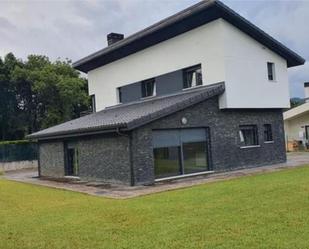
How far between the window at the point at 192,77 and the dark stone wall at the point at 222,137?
164cm

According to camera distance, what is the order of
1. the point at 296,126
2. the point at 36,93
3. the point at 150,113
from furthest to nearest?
the point at 36,93 < the point at 296,126 < the point at 150,113

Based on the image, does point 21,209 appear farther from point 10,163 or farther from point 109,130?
point 10,163

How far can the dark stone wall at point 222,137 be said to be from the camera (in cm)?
1588

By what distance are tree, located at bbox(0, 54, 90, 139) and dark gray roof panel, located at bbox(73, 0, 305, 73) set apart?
16.9 metres

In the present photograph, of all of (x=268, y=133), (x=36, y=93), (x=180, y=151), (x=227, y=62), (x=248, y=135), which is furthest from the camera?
(x=36, y=93)

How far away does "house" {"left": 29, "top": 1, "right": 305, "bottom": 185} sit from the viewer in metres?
16.5

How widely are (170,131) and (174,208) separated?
7.12m

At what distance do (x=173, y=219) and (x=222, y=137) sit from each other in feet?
34.8

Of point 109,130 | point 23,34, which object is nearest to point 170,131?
point 109,130

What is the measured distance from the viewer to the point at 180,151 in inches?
683

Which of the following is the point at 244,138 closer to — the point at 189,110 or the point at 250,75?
the point at 250,75

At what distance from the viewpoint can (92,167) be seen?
1852cm

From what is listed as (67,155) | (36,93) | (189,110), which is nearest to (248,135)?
(189,110)

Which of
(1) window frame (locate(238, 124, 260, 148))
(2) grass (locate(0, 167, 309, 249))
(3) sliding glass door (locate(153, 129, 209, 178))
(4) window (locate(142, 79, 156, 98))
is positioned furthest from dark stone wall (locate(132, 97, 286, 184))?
(4) window (locate(142, 79, 156, 98))
